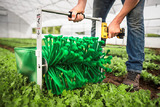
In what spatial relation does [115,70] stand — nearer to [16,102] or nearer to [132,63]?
[132,63]

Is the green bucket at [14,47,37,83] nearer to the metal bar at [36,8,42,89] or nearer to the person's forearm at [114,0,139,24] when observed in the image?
the metal bar at [36,8,42,89]

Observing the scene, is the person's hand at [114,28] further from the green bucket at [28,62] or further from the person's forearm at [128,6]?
the green bucket at [28,62]

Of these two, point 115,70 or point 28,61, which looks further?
point 115,70

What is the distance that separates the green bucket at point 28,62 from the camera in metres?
0.83

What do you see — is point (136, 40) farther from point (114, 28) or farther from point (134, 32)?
point (114, 28)

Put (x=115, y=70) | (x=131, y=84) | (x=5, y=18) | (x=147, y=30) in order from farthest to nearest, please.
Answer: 1. (x=5, y=18)
2. (x=147, y=30)
3. (x=115, y=70)
4. (x=131, y=84)

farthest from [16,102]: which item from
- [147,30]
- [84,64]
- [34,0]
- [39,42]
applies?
[34,0]

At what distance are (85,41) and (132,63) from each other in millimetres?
494

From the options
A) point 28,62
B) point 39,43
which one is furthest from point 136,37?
point 28,62

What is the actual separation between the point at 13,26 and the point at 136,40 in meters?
16.9

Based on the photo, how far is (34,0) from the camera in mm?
9234

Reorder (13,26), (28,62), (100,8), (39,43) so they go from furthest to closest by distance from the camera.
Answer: (13,26) → (100,8) → (28,62) → (39,43)

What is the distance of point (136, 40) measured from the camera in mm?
1009

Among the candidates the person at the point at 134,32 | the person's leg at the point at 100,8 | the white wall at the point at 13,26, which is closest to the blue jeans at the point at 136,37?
the person at the point at 134,32
